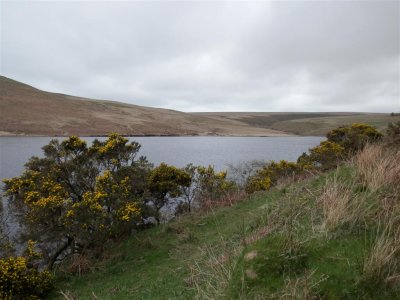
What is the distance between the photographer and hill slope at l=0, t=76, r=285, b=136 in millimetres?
105562

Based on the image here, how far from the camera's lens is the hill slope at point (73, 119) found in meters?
106

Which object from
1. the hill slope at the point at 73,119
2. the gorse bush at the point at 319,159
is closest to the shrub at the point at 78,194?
the gorse bush at the point at 319,159

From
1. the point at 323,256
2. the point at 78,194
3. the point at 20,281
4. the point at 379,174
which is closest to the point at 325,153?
the point at 78,194

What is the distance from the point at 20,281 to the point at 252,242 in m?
7.64

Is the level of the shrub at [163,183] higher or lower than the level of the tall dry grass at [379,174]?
lower

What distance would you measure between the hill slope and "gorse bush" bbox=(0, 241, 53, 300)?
308ft

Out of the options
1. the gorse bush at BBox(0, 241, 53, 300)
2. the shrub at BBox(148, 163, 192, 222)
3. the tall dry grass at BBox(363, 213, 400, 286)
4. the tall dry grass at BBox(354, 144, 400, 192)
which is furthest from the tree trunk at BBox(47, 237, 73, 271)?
the tall dry grass at BBox(363, 213, 400, 286)

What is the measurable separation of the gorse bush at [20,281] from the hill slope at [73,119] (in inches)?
3698

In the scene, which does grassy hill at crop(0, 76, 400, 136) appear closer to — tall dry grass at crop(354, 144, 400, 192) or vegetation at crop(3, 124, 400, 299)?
vegetation at crop(3, 124, 400, 299)

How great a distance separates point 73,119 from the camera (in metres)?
119

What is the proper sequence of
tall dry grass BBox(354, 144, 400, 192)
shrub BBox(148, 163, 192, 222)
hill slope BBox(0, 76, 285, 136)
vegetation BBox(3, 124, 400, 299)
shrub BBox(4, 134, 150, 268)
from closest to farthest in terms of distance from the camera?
vegetation BBox(3, 124, 400, 299), tall dry grass BBox(354, 144, 400, 192), shrub BBox(4, 134, 150, 268), shrub BBox(148, 163, 192, 222), hill slope BBox(0, 76, 285, 136)

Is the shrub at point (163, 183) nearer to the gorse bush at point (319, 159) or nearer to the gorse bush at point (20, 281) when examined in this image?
the gorse bush at point (319, 159)

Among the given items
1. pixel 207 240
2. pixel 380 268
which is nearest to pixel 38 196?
pixel 207 240

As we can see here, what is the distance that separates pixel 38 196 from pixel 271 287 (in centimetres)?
1054
